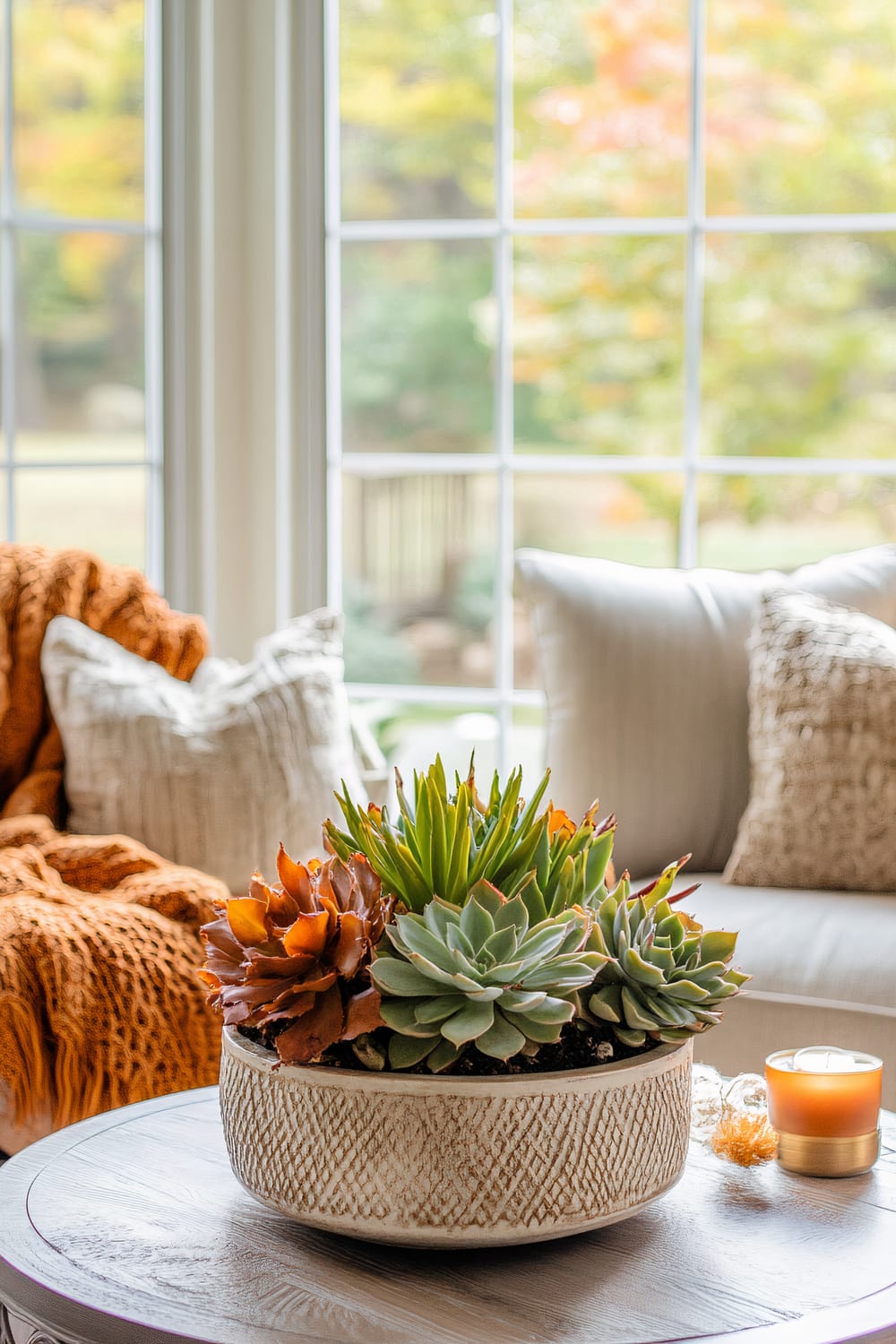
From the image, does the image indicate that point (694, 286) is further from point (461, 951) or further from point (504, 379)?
point (461, 951)

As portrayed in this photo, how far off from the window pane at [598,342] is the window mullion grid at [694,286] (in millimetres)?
829

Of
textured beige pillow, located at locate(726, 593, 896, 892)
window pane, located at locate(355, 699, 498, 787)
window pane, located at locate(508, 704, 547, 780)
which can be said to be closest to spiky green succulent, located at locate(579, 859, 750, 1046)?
textured beige pillow, located at locate(726, 593, 896, 892)

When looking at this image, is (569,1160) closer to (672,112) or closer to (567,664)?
(567,664)

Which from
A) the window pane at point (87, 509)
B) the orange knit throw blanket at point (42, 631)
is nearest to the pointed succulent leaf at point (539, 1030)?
the orange knit throw blanket at point (42, 631)

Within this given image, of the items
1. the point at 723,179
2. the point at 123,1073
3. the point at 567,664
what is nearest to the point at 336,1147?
the point at 123,1073

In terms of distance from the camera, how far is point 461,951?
95cm

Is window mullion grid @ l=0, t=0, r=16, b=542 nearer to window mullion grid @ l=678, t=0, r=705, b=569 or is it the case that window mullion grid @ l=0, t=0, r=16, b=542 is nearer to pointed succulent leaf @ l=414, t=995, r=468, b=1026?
window mullion grid @ l=678, t=0, r=705, b=569

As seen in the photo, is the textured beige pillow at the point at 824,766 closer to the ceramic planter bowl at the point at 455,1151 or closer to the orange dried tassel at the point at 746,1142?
the orange dried tassel at the point at 746,1142

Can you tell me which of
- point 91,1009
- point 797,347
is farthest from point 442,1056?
point 797,347

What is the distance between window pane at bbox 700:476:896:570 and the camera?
438cm

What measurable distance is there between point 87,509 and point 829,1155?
243 cm

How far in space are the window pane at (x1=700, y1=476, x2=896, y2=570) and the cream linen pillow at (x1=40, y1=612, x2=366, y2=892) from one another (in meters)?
2.40

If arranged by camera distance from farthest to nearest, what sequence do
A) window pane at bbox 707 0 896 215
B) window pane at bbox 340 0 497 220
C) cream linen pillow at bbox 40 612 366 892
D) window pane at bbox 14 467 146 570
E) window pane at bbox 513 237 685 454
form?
1. window pane at bbox 513 237 685 454
2. window pane at bbox 707 0 896 215
3. window pane at bbox 340 0 497 220
4. window pane at bbox 14 467 146 570
5. cream linen pillow at bbox 40 612 366 892

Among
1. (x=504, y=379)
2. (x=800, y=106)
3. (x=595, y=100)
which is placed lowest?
(x=504, y=379)
